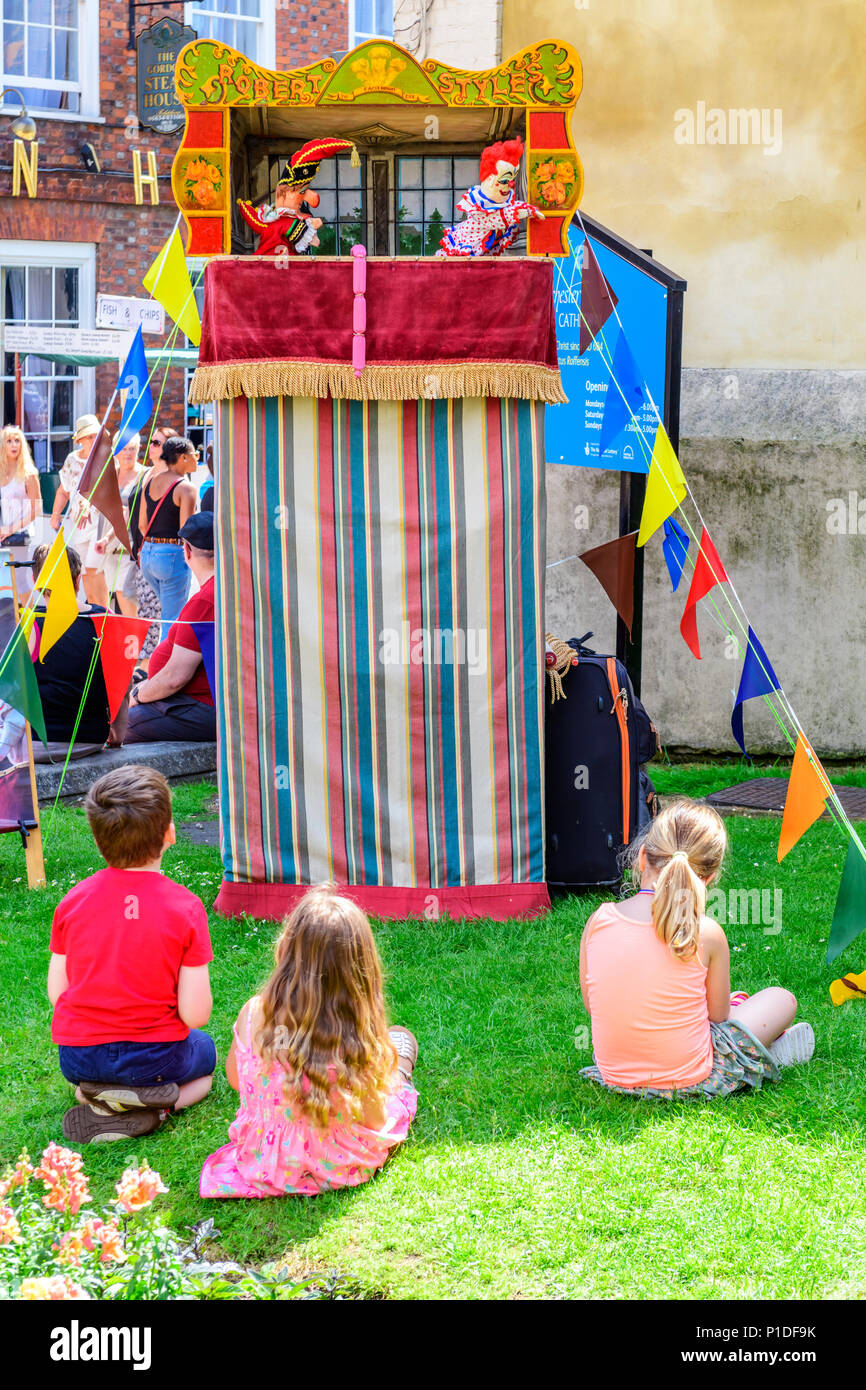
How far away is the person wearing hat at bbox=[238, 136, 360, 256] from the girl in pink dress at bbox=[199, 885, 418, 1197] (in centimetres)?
300

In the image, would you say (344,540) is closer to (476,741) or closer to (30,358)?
(476,741)

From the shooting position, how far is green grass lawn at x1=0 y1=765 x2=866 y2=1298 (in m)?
3.14

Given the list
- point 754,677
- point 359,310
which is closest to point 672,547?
point 754,677

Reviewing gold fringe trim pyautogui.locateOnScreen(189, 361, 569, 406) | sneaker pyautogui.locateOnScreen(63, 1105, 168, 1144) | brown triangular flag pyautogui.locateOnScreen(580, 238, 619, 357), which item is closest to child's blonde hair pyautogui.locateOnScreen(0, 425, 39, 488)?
brown triangular flag pyautogui.locateOnScreen(580, 238, 619, 357)

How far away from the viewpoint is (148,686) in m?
8.15

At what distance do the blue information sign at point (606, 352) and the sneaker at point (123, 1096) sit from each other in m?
4.39

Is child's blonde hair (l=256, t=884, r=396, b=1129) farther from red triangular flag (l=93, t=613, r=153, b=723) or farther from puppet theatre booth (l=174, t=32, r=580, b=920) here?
red triangular flag (l=93, t=613, r=153, b=723)

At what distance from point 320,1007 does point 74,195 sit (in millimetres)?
15290

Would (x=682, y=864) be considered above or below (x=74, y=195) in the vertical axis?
below

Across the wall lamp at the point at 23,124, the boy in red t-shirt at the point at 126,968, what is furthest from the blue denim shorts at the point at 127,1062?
the wall lamp at the point at 23,124

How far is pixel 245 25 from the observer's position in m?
17.7

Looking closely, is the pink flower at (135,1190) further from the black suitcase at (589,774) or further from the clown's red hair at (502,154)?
the clown's red hair at (502,154)

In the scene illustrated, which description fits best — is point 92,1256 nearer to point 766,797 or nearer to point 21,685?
point 21,685

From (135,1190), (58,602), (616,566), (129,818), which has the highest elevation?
(616,566)
